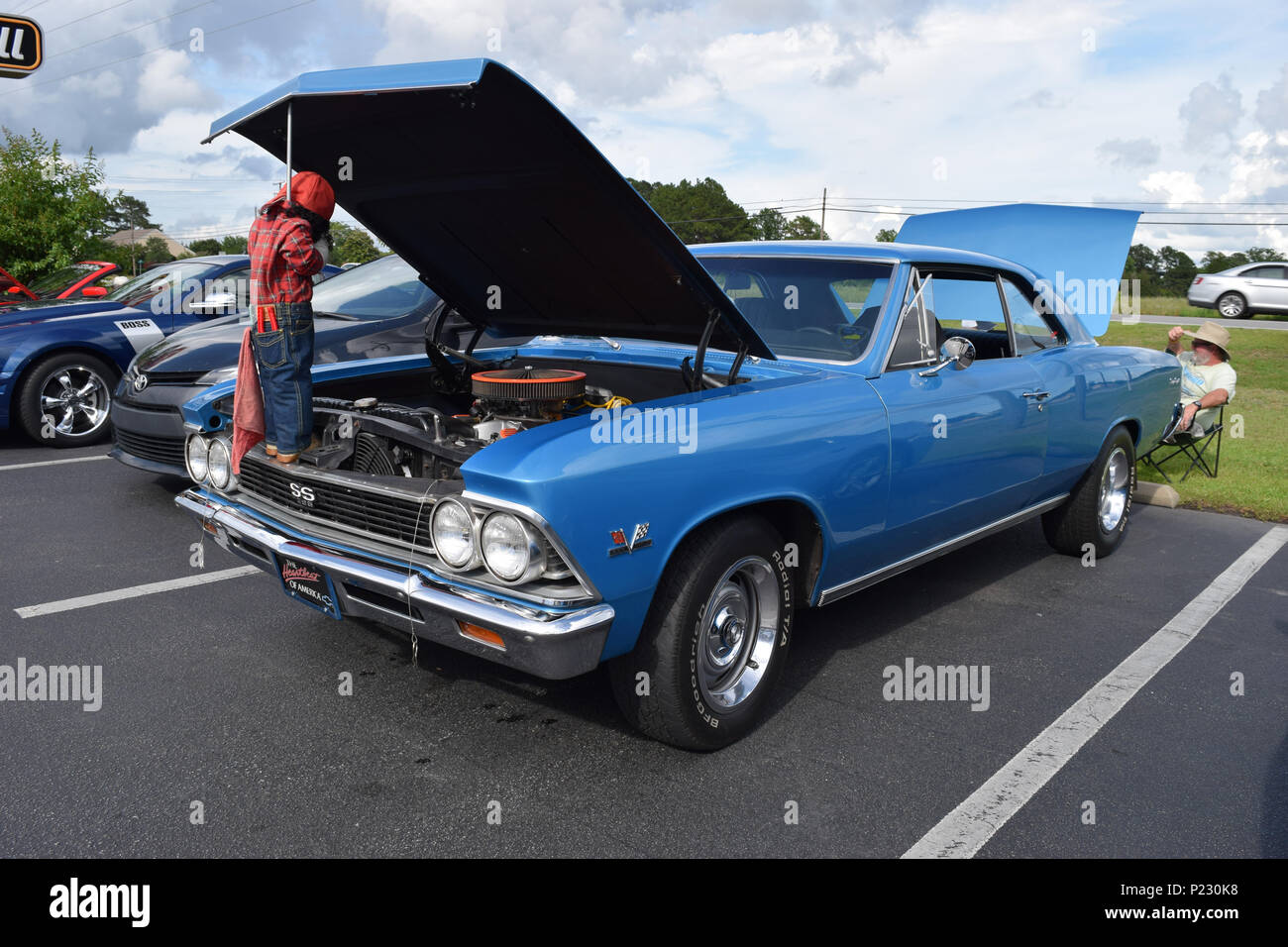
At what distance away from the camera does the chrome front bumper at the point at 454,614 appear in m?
2.51

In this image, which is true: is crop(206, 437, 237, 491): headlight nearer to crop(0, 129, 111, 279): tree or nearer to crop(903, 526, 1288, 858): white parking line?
crop(903, 526, 1288, 858): white parking line

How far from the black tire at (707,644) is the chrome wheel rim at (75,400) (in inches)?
259

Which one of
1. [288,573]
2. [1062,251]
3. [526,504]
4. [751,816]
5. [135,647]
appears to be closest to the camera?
[526,504]

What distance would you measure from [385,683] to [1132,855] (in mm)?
2487

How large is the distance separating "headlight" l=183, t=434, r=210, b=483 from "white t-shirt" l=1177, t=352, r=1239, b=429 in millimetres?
6967

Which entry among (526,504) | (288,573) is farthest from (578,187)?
(288,573)

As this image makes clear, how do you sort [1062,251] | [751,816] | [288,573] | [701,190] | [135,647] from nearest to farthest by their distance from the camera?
[751,816]
[288,573]
[135,647]
[1062,251]
[701,190]

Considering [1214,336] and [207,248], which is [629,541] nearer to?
[1214,336]

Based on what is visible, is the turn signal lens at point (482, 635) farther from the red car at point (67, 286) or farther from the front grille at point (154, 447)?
A: the red car at point (67, 286)

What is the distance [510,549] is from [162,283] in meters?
7.31

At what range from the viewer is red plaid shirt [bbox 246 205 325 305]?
10.6 feet

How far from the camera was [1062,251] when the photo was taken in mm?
7910

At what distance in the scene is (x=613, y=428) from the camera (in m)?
2.77

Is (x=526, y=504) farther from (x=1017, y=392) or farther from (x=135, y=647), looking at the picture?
(x=1017, y=392)
